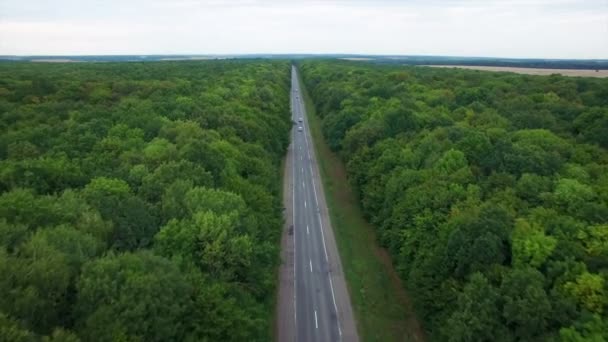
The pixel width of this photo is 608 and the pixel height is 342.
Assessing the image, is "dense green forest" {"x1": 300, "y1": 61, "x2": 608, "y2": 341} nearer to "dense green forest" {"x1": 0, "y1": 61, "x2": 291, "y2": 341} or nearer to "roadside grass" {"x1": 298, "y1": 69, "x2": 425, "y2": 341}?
"roadside grass" {"x1": 298, "y1": 69, "x2": 425, "y2": 341}

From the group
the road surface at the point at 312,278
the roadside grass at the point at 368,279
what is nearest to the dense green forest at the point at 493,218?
the roadside grass at the point at 368,279

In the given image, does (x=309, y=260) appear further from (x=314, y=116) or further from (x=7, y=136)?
(x=314, y=116)

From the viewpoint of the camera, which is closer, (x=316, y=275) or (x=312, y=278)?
(x=312, y=278)

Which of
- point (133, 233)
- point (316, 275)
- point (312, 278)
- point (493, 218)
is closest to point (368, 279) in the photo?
point (316, 275)

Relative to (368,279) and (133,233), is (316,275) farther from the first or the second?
(133,233)

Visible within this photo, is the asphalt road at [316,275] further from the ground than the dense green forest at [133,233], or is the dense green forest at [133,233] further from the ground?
the dense green forest at [133,233]

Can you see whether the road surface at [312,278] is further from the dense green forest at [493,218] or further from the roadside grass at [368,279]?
the dense green forest at [493,218]
